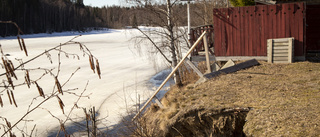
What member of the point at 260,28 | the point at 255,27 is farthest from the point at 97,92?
the point at 260,28

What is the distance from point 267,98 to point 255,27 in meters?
5.41

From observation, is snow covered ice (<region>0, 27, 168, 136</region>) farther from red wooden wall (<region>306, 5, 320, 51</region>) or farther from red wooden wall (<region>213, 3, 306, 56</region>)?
red wooden wall (<region>306, 5, 320, 51</region>)

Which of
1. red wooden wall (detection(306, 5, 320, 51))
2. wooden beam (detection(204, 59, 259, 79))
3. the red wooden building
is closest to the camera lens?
wooden beam (detection(204, 59, 259, 79))

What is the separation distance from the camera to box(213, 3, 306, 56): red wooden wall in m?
10.8

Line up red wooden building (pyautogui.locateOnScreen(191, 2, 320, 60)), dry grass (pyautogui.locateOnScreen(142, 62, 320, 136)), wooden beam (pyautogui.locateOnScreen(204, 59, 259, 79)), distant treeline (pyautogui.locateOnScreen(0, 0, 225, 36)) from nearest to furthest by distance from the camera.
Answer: dry grass (pyautogui.locateOnScreen(142, 62, 320, 136)) → wooden beam (pyautogui.locateOnScreen(204, 59, 259, 79)) → red wooden building (pyautogui.locateOnScreen(191, 2, 320, 60)) → distant treeline (pyautogui.locateOnScreen(0, 0, 225, 36))

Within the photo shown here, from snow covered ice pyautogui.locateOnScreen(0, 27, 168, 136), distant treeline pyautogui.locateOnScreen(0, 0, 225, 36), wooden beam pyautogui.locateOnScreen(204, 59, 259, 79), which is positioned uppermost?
distant treeline pyautogui.locateOnScreen(0, 0, 225, 36)

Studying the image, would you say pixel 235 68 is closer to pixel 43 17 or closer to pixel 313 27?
pixel 313 27

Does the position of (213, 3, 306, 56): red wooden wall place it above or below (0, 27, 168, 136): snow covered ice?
above

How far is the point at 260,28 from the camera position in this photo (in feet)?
37.2

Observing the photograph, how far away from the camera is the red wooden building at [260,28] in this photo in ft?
35.4

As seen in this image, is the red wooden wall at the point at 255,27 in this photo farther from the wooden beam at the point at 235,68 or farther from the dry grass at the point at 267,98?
the dry grass at the point at 267,98

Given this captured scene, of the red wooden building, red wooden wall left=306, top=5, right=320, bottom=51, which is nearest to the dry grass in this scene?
the red wooden building

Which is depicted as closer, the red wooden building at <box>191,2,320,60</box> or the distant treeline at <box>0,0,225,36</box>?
the red wooden building at <box>191,2,320,60</box>

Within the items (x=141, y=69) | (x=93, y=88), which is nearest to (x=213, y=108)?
(x=93, y=88)
